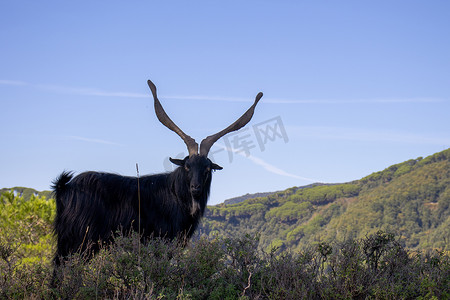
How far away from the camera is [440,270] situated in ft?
17.8

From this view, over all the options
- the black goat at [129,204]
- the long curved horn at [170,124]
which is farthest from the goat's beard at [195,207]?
the long curved horn at [170,124]

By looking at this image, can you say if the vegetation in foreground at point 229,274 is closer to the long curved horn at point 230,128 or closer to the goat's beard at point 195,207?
the goat's beard at point 195,207

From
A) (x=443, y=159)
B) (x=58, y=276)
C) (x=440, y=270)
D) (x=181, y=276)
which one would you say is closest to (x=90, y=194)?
(x=58, y=276)

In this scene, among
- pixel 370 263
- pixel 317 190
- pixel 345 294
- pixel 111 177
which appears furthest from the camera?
pixel 317 190

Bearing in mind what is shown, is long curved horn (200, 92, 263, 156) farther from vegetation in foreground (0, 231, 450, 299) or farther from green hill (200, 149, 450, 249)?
green hill (200, 149, 450, 249)

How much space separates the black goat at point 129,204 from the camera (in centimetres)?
664

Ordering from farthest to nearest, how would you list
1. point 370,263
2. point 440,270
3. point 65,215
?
point 65,215 → point 370,263 → point 440,270

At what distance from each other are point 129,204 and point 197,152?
55.7 inches

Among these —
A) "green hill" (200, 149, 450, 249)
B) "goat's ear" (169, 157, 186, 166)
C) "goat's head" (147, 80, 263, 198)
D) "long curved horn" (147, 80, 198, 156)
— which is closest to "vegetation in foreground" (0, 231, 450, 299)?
"goat's head" (147, 80, 263, 198)

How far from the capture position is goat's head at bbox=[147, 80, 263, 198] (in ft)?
23.0

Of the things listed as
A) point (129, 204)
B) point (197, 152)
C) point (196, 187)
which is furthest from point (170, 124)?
point (129, 204)

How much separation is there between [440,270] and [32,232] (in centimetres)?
1229

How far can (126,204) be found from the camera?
6.92 m

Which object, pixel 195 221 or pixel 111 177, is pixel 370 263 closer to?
pixel 195 221
